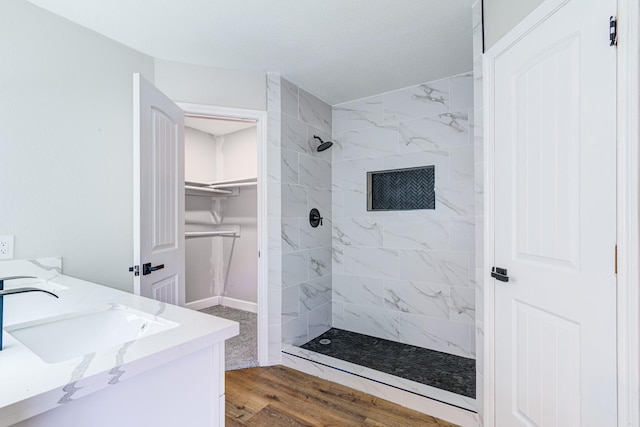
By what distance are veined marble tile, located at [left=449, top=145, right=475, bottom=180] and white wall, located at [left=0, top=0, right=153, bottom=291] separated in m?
2.49

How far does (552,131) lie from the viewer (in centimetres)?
124

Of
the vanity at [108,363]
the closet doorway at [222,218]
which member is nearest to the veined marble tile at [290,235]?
the closet doorway at [222,218]

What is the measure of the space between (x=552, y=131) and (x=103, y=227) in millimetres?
2471

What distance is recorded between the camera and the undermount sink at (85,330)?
93cm

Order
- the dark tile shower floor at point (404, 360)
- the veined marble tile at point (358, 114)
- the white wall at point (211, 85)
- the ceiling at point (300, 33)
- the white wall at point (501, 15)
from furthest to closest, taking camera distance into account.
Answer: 1. the veined marble tile at point (358, 114)
2. the white wall at point (211, 85)
3. the dark tile shower floor at point (404, 360)
4. the ceiling at point (300, 33)
5. the white wall at point (501, 15)

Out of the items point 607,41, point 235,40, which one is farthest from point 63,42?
point 607,41

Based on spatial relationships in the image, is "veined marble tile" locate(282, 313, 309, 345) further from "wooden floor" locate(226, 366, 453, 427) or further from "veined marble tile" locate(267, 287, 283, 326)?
"wooden floor" locate(226, 366, 453, 427)

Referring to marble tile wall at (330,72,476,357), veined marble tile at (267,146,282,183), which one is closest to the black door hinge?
marble tile wall at (330,72,476,357)

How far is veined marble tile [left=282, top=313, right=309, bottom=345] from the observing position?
264cm

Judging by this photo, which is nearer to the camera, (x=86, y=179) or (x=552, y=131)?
(x=552, y=131)

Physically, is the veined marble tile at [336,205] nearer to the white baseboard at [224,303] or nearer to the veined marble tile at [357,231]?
the veined marble tile at [357,231]

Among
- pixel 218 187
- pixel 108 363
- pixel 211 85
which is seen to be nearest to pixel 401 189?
pixel 211 85

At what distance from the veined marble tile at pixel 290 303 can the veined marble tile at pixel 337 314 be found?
60 cm

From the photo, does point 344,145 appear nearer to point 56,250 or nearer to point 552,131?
point 552,131
